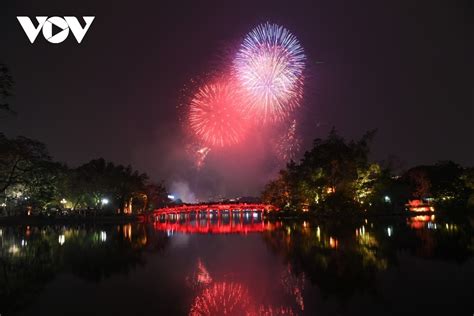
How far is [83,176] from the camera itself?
71438 mm

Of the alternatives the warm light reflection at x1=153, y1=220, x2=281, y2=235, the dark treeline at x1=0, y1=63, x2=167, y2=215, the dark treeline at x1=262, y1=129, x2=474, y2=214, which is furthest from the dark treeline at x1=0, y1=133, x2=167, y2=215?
the dark treeline at x1=262, y1=129, x2=474, y2=214

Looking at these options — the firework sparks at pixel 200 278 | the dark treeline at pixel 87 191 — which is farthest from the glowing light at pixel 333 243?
the dark treeline at pixel 87 191

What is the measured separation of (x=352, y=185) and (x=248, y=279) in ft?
164

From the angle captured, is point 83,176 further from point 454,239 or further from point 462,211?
point 462,211

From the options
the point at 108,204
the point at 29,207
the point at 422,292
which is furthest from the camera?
the point at 108,204

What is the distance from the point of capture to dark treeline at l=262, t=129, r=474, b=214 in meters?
65.1

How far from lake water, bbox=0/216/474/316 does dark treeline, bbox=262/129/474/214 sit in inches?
1326

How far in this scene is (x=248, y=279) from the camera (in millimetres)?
18953

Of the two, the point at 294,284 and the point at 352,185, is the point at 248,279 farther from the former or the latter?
the point at 352,185

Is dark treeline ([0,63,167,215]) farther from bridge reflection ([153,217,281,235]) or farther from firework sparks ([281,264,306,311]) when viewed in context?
firework sparks ([281,264,306,311])

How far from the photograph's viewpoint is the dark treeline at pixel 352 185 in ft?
214

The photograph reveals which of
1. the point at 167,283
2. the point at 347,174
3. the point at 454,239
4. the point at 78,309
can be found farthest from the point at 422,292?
the point at 347,174

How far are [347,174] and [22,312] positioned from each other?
58.3m

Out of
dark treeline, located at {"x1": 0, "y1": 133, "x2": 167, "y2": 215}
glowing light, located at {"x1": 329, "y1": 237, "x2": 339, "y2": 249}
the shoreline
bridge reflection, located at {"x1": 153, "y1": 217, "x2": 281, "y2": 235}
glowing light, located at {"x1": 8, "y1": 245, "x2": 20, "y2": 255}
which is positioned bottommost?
bridge reflection, located at {"x1": 153, "y1": 217, "x2": 281, "y2": 235}
